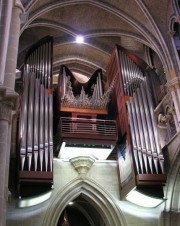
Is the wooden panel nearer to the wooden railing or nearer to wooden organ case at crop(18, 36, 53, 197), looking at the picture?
the wooden railing

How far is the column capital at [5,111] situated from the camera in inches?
227

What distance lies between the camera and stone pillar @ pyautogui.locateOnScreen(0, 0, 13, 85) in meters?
6.35

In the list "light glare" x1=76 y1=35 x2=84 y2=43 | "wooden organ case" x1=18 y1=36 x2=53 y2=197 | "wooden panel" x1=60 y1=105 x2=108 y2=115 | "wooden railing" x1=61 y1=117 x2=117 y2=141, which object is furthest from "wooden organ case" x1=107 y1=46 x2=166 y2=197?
"wooden organ case" x1=18 y1=36 x2=53 y2=197

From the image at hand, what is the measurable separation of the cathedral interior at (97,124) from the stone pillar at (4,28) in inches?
1.4

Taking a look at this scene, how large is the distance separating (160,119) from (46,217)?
236 inches

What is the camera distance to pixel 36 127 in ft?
34.6

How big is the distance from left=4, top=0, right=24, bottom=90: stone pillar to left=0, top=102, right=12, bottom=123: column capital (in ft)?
1.51

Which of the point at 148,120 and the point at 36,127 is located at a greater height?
the point at 148,120

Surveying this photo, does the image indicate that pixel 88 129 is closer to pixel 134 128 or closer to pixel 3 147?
pixel 134 128

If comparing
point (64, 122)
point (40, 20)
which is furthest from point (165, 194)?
point (40, 20)

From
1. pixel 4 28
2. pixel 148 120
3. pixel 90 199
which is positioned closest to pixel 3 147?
pixel 4 28

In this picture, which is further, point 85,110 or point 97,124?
point 85,110

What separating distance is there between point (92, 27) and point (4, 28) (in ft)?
29.1

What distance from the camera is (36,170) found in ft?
31.6
